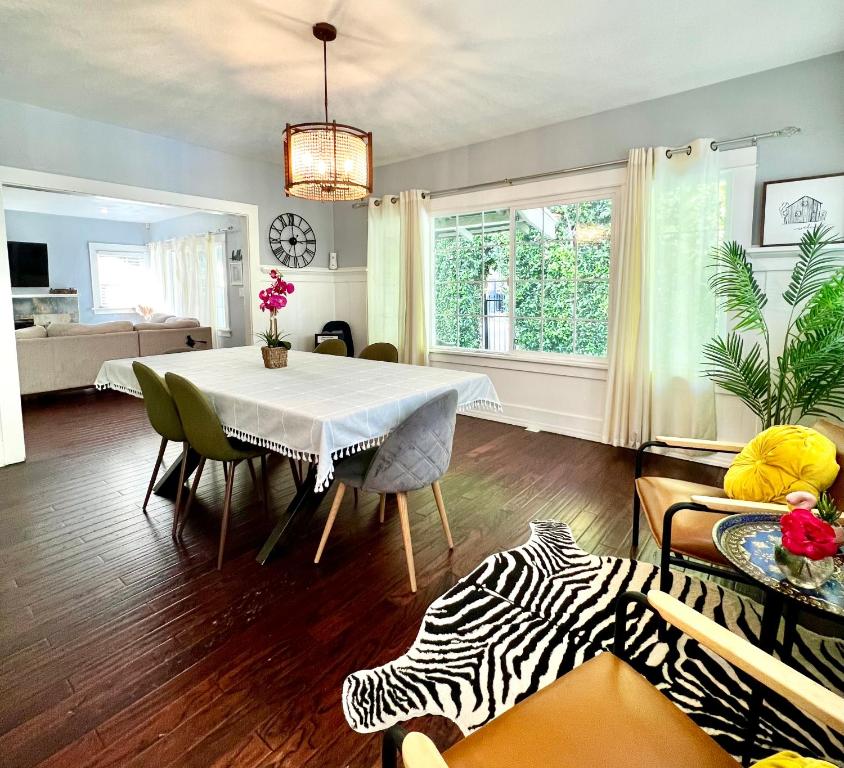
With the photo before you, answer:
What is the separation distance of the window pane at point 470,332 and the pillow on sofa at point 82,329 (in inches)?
169

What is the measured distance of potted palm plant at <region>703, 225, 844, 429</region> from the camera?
2555 millimetres

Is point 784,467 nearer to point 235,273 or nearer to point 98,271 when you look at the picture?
point 235,273

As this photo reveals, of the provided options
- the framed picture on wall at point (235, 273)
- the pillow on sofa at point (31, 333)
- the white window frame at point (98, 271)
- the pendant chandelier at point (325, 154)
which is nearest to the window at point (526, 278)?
the pendant chandelier at point (325, 154)

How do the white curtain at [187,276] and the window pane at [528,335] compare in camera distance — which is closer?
the window pane at [528,335]

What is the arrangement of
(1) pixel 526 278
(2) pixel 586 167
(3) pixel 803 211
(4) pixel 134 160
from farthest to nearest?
(1) pixel 526 278, (4) pixel 134 160, (2) pixel 586 167, (3) pixel 803 211

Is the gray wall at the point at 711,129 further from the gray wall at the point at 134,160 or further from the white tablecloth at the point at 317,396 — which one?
the white tablecloth at the point at 317,396

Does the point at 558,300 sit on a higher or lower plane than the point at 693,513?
higher

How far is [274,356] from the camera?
114 inches

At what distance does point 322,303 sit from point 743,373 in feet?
14.4

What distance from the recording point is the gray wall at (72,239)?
26.9 ft

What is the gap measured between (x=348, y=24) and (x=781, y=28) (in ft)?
7.56

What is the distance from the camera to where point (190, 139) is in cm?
437

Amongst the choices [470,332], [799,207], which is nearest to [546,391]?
[470,332]

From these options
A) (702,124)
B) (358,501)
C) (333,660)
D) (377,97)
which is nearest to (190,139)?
(377,97)
